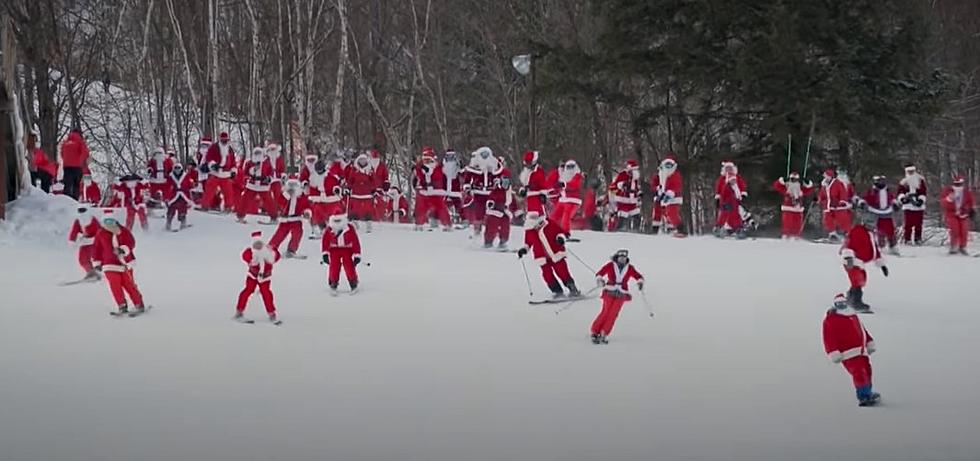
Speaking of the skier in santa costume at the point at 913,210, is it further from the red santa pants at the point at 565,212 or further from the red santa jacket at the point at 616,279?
the red santa jacket at the point at 616,279

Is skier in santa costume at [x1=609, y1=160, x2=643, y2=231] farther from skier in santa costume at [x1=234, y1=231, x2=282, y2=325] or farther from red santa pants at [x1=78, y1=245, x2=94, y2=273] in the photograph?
skier in santa costume at [x1=234, y1=231, x2=282, y2=325]

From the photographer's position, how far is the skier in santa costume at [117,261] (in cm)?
1405

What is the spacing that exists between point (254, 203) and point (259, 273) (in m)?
11.3

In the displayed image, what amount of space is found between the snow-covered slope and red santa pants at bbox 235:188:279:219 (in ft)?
19.3

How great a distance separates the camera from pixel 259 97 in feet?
114

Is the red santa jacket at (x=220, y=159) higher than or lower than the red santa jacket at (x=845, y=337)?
higher

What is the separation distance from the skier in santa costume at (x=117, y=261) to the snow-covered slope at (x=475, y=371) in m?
0.39

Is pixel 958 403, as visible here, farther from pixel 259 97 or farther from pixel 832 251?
pixel 259 97

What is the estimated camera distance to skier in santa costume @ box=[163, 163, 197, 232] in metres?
21.9

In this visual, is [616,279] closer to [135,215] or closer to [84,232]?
[84,232]

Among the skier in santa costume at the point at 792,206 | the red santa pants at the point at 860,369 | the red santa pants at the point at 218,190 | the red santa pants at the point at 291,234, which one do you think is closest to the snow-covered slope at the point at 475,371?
the red santa pants at the point at 860,369

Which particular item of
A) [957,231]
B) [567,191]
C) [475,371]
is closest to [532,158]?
[567,191]

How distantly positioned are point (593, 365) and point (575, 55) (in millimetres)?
20887

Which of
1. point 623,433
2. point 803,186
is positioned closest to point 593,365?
point 623,433
